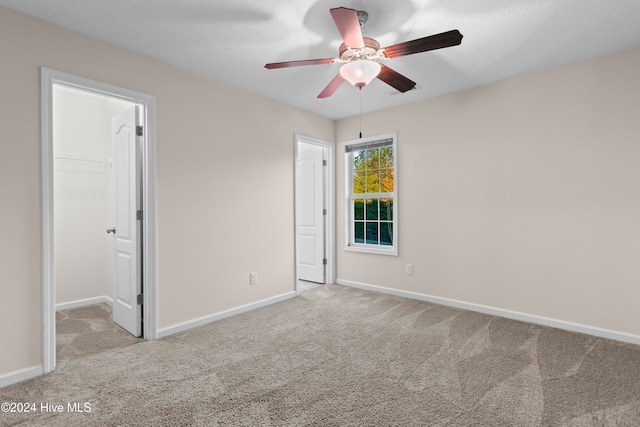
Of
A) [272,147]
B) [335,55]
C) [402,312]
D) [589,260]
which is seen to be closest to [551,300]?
[589,260]

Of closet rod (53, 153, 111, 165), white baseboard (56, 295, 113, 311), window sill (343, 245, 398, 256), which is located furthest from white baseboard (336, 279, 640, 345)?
closet rod (53, 153, 111, 165)

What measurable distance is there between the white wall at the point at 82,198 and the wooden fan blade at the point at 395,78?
9.45ft

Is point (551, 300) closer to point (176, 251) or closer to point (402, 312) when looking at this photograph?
point (402, 312)

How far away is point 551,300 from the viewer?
313 cm

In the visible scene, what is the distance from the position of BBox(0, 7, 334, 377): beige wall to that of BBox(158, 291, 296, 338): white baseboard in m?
0.05

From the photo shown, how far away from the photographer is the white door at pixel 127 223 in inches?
115

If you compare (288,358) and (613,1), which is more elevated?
→ (613,1)

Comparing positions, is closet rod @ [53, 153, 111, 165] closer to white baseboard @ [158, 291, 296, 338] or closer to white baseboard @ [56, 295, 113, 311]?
white baseboard @ [56, 295, 113, 311]

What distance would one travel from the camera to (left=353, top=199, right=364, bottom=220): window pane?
15.6 feet

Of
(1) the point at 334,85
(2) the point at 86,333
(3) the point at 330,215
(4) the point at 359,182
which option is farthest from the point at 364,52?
(2) the point at 86,333

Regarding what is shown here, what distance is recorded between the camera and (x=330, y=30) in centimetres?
240

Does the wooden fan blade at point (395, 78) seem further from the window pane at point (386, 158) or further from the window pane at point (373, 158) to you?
the window pane at point (373, 158)

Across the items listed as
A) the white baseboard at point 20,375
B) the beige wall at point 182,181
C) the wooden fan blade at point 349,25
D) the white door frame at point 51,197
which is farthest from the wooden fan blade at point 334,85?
the white baseboard at point 20,375

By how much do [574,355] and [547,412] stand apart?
3.15 feet
